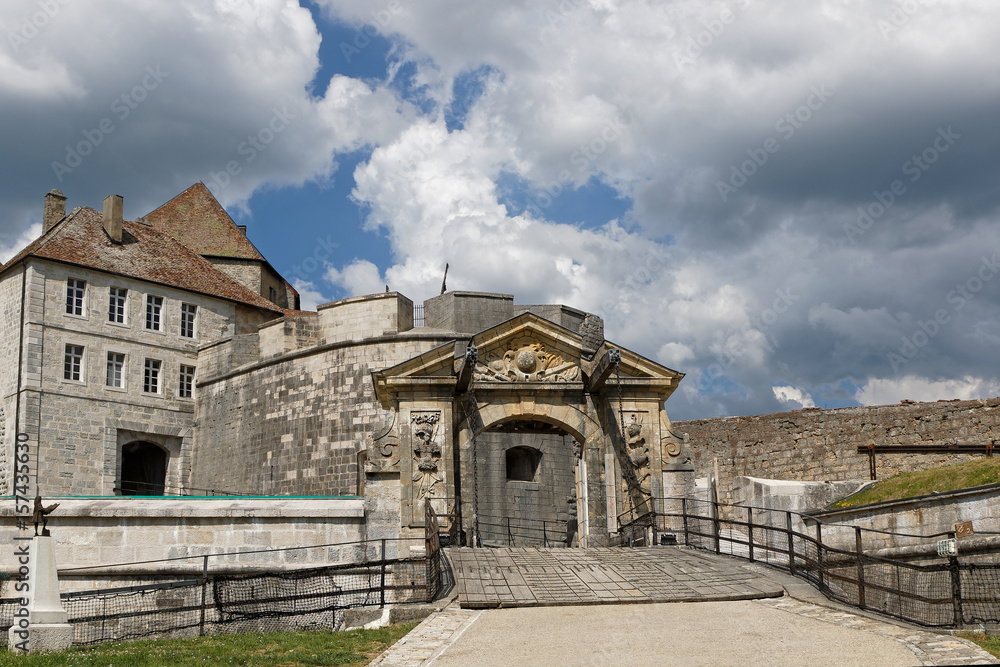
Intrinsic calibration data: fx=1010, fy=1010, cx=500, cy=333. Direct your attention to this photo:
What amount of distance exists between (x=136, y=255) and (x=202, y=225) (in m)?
7.85

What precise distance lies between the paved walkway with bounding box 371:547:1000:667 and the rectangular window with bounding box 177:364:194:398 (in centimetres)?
2366

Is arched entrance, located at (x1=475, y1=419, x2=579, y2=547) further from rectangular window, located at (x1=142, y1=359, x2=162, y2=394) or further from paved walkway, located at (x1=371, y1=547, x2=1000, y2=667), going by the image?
paved walkway, located at (x1=371, y1=547, x2=1000, y2=667)

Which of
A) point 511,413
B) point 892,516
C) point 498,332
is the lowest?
point 892,516

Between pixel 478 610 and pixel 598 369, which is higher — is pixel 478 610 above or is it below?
below

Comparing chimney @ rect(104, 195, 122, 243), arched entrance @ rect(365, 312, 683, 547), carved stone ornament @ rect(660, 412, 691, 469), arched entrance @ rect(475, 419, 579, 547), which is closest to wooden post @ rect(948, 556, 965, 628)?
arched entrance @ rect(365, 312, 683, 547)

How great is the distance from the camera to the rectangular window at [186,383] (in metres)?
35.4

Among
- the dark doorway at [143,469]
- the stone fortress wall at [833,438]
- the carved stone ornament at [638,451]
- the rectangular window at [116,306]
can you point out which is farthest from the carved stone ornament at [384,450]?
the dark doorway at [143,469]

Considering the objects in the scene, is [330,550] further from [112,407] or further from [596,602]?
[112,407]

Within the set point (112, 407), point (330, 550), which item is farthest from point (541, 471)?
point (112, 407)

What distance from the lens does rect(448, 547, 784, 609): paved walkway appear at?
39.6 ft

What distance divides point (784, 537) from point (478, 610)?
9308 mm

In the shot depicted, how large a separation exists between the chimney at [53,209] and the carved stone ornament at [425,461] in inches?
918

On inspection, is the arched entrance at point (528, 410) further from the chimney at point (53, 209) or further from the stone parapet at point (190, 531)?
the chimney at point (53, 209)

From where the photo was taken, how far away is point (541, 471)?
94.9 feet
